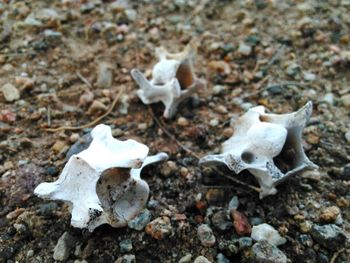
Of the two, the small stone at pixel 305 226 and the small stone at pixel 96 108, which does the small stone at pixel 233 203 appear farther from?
the small stone at pixel 96 108

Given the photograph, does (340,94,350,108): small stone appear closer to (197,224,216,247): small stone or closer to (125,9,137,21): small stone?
(197,224,216,247): small stone

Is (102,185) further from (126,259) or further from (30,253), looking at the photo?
(30,253)

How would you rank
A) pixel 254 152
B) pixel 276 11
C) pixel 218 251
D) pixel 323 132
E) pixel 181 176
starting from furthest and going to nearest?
1. pixel 276 11
2. pixel 323 132
3. pixel 181 176
4. pixel 254 152
5. pixel 218 251

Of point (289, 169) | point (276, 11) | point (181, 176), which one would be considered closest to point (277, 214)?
point (289, 169)

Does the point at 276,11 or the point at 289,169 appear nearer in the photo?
the point at 289,169

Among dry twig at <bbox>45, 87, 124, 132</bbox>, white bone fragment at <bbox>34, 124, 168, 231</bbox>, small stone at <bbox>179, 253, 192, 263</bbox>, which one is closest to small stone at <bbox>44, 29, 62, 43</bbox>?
dry twig at <bbox>45, 87, 124, 132</bbox>

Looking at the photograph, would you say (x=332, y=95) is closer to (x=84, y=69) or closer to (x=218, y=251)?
(x=218, y=251)

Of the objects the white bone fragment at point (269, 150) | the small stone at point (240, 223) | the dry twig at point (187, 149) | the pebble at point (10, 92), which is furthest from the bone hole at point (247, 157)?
the pebble at point (10, 92)
